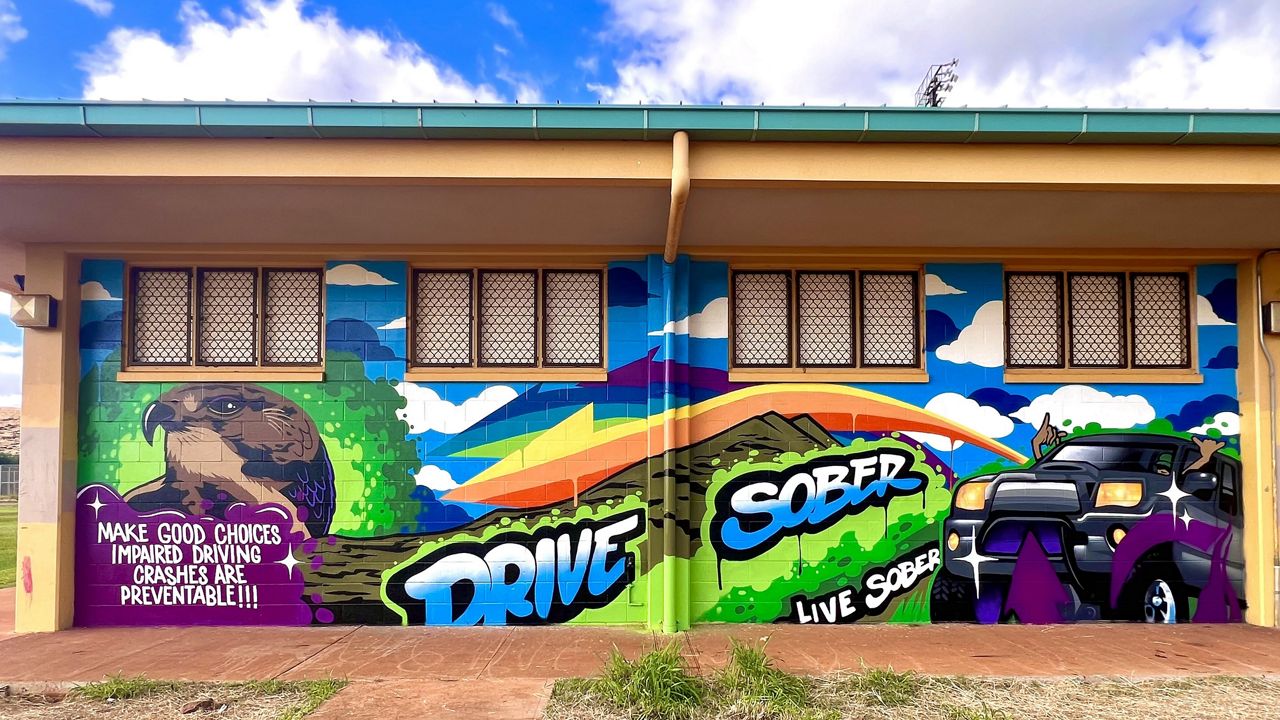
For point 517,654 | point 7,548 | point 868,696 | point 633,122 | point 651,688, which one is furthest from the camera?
point 7,548

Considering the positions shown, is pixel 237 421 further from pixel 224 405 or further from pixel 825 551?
pixel 825 551

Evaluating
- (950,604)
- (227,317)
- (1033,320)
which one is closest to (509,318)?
(227,317)

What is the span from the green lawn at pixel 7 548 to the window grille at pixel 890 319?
8.68 metres

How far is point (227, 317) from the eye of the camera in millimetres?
6215

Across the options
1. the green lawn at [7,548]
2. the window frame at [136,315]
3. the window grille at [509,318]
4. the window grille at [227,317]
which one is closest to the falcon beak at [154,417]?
the window frame at [136,315]

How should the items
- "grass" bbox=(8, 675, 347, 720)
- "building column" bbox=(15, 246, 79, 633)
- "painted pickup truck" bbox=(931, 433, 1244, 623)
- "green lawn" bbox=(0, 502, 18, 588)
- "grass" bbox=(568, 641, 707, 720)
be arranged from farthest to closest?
"green lawn" bbox=(0, 502, 18, 588) → "painted pickup truck" bbox=(931, 433, 1244, 623) → "building column" bbox=(15, 246, 79, 633) → "grass" bbox=(8, 675, 347, 720) → "grass" bbox=(568, 641, 707, 720)

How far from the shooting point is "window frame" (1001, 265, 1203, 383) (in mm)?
6227

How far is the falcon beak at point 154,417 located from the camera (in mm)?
6066

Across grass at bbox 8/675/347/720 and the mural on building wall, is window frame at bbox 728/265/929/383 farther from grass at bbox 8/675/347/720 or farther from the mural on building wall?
grass at bbox 8/675/347/720

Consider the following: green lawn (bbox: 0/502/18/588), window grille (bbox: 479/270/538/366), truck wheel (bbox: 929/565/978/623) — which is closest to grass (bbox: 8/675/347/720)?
window grille (bbox: 479/270/538/366)

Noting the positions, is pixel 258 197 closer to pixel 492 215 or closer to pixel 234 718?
pixel 492 215

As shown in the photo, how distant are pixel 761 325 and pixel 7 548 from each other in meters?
13.7

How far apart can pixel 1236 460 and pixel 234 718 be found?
26.7 feet

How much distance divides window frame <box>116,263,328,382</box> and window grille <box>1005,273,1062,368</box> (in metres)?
6.16
